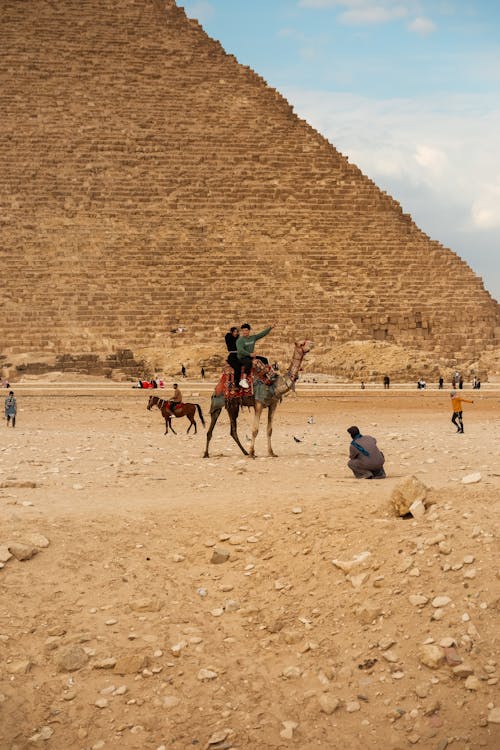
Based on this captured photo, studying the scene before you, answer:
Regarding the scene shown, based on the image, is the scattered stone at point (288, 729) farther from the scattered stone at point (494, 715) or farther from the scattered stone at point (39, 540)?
the scattered stone at point (39, 540)

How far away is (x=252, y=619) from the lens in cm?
811

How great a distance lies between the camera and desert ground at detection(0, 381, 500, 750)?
A: 23.3 feet

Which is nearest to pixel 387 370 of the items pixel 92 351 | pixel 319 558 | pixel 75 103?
pixel 92 351

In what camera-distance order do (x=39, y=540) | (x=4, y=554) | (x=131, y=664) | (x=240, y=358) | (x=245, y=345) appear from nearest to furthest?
(x=131, y=664) < (x=4, y=554) < (x=39, y=540) < (x=245, y=345) < (x=240, y=358)

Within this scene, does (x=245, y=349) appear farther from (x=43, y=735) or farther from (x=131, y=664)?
(x=43, y=735)

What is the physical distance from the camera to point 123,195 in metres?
59.4

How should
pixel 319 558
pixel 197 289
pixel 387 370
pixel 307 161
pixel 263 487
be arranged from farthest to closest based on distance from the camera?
pixel 307 161, pixel 197 289, pixel 387 370, pixel 263 487, pixel 319 558

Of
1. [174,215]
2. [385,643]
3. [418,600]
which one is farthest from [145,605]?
[174,215]

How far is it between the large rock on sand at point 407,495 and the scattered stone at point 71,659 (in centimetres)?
251

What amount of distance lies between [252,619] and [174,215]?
51.5 m

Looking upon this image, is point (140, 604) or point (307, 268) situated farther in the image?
point (307, 268)

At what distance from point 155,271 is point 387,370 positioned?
20.3 m

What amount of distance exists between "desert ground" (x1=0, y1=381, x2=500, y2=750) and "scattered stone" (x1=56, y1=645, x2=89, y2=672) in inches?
0.6

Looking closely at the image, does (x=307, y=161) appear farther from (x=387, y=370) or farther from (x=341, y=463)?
(x=341, y=463)
